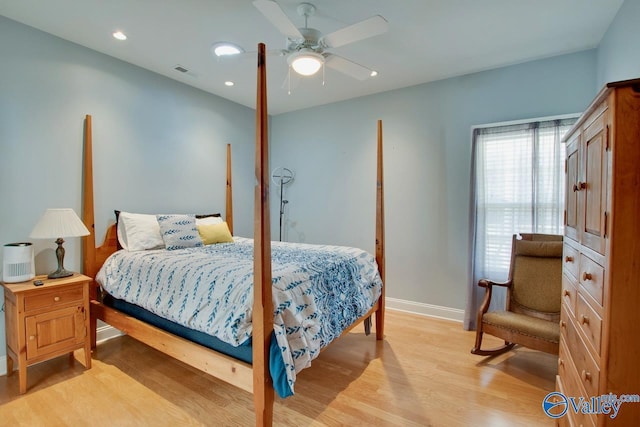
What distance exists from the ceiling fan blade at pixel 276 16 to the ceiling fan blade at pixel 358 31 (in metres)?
0.21

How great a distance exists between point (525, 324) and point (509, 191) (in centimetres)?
137

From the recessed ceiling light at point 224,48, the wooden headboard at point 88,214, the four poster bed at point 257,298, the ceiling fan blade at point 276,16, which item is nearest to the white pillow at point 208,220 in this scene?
the four poster bed at point 257,298

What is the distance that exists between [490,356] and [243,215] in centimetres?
342

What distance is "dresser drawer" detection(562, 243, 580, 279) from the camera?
1.43 meters

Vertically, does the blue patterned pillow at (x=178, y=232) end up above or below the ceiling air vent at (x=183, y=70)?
below

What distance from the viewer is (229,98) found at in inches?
161

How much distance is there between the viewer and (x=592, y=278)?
1170 millimetres

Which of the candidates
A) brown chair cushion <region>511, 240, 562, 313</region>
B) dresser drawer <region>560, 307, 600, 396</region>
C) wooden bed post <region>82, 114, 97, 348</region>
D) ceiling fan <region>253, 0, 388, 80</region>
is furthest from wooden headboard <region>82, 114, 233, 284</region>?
brown chair cushion <region>511, 240, 562, 313</region>

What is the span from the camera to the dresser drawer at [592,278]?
42.4 inches

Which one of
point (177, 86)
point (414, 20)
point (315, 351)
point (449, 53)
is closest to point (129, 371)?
point (315, 351)

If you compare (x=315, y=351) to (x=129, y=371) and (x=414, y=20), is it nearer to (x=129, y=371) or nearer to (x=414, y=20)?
(x=129, y=371)

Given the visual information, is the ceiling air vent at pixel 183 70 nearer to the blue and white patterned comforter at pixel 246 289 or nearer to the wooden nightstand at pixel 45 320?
the blue and white patterned comforter at pixel 246 289

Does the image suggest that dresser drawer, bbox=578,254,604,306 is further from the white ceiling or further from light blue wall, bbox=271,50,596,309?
light blue wall, bbox=271,50,596,309

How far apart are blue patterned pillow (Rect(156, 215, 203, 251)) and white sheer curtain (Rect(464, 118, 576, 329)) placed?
2944 mm
